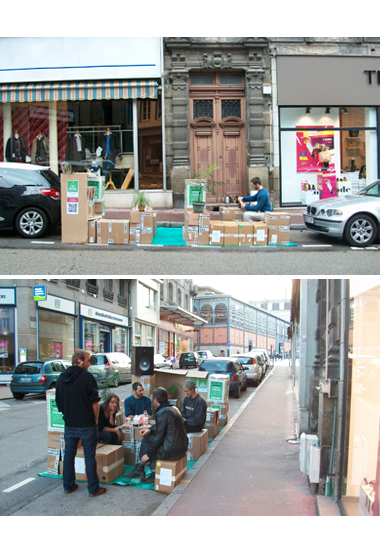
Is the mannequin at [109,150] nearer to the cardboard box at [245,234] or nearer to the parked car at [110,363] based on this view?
the parked car at [110,363]

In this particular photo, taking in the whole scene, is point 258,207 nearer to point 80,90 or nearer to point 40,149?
point 80,90

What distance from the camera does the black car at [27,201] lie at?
1095 cm

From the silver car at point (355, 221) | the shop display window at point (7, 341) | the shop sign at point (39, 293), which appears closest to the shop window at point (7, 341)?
the shop display window at point (7, 341)

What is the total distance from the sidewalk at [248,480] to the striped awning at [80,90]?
410 inches

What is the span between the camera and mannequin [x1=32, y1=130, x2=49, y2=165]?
17.2m

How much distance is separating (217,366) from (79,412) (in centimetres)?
902

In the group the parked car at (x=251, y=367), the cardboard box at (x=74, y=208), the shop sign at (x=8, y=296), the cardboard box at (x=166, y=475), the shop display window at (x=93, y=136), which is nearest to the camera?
the cardboard box at (x=166, y=475)

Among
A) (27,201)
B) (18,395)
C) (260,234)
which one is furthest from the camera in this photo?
(18,395)

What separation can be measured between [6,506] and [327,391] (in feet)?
11.6

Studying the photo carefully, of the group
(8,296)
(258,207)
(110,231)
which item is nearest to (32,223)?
(110,231)

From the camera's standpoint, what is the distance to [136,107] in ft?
55.2

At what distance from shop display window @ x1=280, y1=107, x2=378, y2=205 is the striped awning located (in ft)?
14.8

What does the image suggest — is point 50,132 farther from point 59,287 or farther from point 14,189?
point 59,287

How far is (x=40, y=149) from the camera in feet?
56.3
